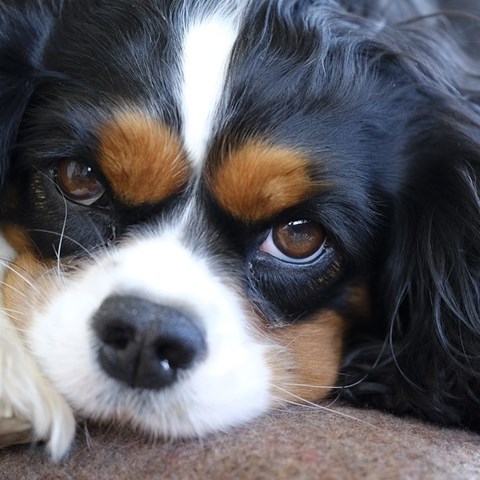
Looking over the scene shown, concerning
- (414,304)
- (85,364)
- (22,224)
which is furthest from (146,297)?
(414,304)

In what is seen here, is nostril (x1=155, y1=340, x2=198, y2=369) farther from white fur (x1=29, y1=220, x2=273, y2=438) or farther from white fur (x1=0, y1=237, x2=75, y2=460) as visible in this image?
white fur (x1=0, y1=237, x2=75, y2=460)

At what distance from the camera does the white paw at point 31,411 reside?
1.15 m

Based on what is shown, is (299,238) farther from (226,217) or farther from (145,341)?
(145,341)

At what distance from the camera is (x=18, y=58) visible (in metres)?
1.42

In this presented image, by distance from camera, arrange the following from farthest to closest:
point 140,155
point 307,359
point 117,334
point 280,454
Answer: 1. point 307,359
2. point 140,155
3. point 117,334
4. point 280,454

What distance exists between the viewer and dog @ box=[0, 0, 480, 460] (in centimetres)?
119

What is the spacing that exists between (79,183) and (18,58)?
0.25m

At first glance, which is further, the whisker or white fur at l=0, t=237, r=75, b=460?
the whisker

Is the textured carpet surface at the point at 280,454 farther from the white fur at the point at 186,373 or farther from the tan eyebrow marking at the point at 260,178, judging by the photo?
the tan eyebrow marking at the point at 260,178

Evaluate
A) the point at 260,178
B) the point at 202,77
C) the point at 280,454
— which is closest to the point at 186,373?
the point at 280,454

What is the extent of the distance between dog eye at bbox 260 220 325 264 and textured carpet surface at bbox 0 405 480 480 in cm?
24

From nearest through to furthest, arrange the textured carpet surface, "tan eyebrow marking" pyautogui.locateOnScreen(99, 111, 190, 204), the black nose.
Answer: the textured carpet surface, the black nose, "tan eyebrow marking" pyautogui.locateOnScreen(99, 111, 190, 204)

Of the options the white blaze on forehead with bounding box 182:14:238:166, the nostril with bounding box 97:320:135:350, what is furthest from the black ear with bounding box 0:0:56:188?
the nostril with bounding box 97:320:135:350

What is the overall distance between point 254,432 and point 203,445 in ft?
0.24
